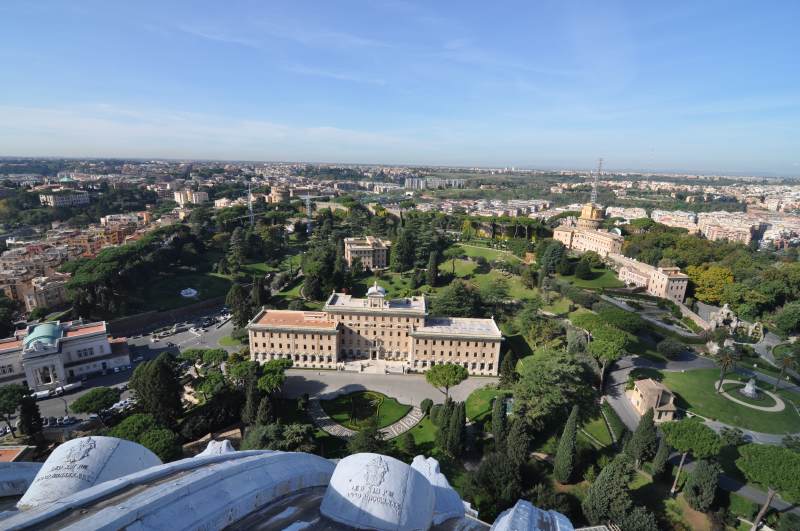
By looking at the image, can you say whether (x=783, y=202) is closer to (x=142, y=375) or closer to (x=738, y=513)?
(x=738, y=513)

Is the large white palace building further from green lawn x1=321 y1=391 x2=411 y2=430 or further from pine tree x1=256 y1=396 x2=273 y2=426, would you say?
pine tree x1=256 y1=396 x2=273 y2=426

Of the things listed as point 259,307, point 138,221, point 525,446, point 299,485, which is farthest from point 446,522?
point 138,221

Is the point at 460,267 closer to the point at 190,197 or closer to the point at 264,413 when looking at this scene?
the point at 264,413

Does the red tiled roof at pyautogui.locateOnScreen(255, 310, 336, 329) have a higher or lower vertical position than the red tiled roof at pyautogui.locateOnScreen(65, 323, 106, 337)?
higher

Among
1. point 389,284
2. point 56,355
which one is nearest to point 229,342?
point 56,355

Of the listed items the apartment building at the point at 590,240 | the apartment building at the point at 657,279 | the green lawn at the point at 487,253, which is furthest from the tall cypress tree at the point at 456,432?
the apartment building at the point at 590,240

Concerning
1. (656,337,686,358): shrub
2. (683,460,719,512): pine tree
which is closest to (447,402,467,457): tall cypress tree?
(683,460,719,512): pine tree
